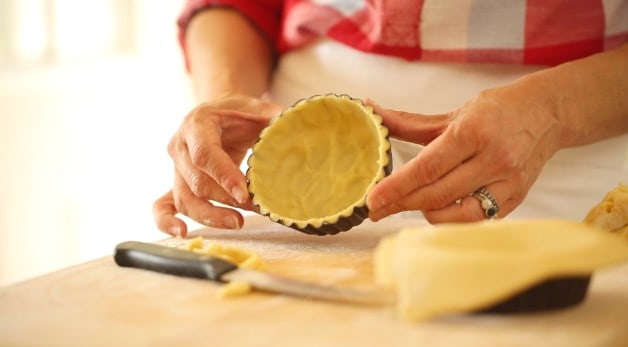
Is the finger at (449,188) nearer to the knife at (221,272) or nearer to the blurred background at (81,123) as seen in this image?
the knife at (221,272)

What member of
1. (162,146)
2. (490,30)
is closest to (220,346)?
(490,30)

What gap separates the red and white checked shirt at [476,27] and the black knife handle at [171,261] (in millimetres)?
532

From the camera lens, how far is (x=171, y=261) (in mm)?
864

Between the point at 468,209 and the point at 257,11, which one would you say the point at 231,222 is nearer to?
the point at 468,209

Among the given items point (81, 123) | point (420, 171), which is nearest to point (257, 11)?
point (420, 171)

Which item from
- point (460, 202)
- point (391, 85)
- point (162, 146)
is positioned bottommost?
point (162, 146)

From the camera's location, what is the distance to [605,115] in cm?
111

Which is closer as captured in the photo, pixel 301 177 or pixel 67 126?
pixel 301 177

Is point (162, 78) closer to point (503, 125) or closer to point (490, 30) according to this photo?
point (490, 30)

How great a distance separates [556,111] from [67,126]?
1748mm

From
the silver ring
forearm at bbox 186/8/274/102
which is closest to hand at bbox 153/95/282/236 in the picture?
forearm at bbox 186/8/274/102

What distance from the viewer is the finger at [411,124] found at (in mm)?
1000

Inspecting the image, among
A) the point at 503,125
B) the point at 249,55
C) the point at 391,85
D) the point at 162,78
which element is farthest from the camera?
the point at 162,78

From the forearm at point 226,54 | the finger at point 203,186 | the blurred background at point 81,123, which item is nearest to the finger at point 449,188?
the finger at point 203,186
